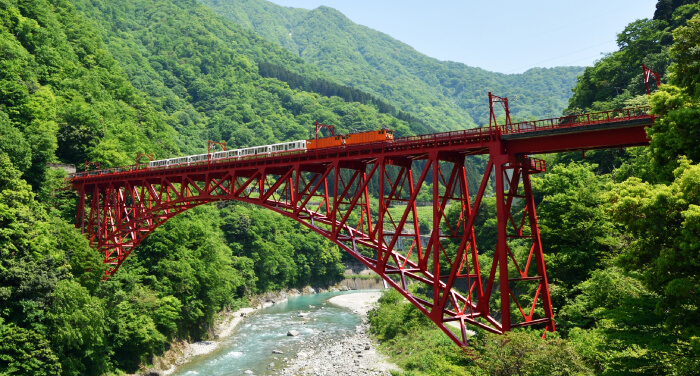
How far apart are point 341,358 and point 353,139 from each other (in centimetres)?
2188

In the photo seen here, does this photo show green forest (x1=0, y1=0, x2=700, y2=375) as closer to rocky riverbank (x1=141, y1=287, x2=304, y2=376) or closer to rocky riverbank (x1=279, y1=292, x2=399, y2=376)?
rocky riverbank (x1=141, y1=287, x2=304, y2=376)

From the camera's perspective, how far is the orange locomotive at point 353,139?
25.5m

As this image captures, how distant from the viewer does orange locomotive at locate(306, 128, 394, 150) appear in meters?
25.5

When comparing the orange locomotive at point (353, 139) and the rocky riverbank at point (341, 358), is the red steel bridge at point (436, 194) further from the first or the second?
the rocky riverbank at point (341, 358)

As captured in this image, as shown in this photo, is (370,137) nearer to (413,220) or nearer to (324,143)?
(324,143)

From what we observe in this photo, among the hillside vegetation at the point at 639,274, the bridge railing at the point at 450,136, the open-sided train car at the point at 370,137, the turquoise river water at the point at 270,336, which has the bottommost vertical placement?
the turquoise river water at the point at 270,336

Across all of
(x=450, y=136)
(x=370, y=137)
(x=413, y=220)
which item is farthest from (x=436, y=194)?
(x=413, y=220)

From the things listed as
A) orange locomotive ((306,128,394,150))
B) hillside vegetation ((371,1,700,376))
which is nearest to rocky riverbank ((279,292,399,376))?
hillside vegetation ((371,1,700,376))

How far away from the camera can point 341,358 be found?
1610 inches

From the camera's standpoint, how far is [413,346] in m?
39.7

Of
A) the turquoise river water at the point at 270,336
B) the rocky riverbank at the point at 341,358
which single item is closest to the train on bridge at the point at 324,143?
the turquoise river water at the point at 270,336

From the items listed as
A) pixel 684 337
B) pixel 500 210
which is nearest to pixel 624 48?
pixel 500 210

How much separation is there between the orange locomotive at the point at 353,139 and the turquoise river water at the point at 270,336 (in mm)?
18865

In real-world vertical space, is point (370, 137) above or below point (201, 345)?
above
